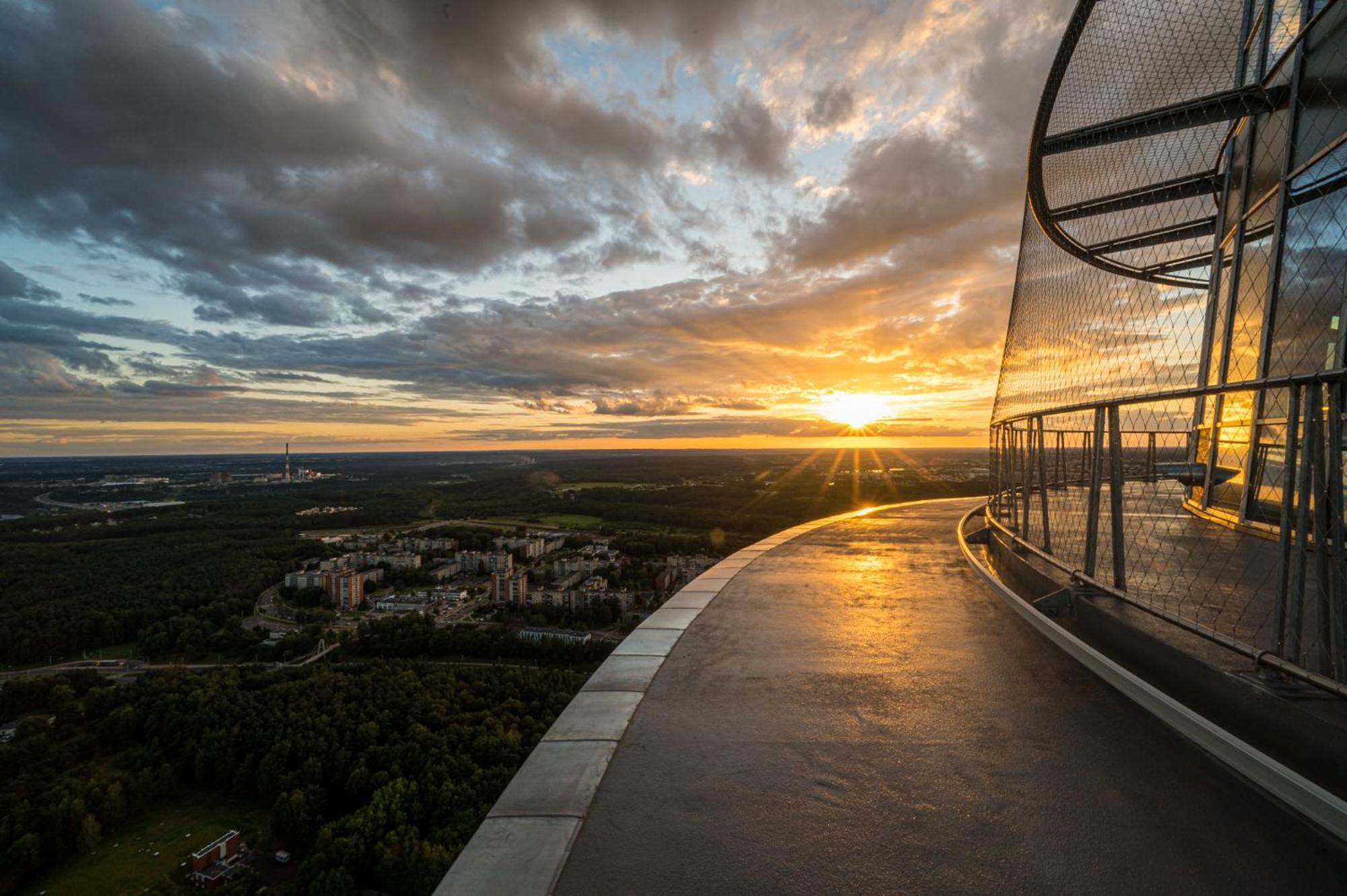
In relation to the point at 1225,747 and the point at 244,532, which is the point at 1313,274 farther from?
the point at 244,532

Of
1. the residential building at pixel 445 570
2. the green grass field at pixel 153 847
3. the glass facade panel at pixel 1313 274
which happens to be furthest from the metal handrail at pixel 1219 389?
the residential building at pixel 445 570

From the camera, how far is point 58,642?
112 feet

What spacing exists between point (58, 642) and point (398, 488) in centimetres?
7654

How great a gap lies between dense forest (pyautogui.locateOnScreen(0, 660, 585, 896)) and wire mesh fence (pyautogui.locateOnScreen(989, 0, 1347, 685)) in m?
14.5

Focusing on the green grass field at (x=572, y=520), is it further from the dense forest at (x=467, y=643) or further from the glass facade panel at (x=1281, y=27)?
the glass facade panel at (x=1281, y=27)

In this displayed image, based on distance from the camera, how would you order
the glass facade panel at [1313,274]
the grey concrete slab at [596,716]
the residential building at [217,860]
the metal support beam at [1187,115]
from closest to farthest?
1. the grey concrete slab at [596,716]
2. the glass facade panel at [1313,274]
3. the metal support beam at [1187,115]
4. the residential building at [217,860]

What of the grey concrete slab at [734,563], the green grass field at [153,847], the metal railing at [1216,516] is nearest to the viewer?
the metal railing at [1216,516]

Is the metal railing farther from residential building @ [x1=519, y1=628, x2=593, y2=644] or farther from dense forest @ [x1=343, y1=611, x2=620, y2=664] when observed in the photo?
residential building @ [x1=519, y1=628, x2=593, y2=644]

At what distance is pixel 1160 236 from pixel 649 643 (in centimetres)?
1009

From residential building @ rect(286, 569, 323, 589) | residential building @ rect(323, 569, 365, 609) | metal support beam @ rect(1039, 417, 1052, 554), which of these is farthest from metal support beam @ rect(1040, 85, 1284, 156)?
residential building @ rect(286, 569, 323, 589)

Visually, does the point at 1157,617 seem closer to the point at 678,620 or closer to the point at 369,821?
the point at 678,620

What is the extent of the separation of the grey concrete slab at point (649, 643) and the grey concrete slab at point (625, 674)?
0.08 m

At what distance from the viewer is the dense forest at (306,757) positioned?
46.0ft

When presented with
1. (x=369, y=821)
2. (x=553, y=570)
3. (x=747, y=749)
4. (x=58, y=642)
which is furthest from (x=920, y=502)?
(x=58, y=642)
